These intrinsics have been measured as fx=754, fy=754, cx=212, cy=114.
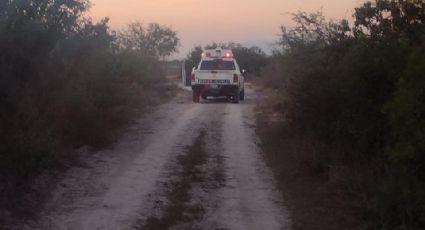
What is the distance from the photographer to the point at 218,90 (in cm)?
3253

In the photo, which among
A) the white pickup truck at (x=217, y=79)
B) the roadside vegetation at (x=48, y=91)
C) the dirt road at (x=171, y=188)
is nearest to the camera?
the dirt road at (x=171, y=188)

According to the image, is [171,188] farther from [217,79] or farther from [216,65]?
[216,65]

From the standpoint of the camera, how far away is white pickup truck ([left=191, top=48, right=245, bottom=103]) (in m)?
32.1

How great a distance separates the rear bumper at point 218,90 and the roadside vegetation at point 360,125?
1534cm

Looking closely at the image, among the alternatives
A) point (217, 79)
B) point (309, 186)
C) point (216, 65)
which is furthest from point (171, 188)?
point (216, 65)

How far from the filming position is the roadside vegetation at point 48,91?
39.0 ft

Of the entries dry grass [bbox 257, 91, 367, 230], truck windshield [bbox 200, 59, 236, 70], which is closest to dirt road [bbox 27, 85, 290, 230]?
dry grass [bbox 257, 91, 367, 230]

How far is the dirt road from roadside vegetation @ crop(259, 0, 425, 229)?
24.0 inches

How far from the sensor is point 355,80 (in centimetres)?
1188

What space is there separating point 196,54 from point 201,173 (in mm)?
45857

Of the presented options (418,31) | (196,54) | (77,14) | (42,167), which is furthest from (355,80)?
(196,54)

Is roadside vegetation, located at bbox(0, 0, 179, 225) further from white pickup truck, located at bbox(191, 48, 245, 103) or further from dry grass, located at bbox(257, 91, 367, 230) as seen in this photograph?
white pickup truck, located at bbox(191, 48, 245, 103)

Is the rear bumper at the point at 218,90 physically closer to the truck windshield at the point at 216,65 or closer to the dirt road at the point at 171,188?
the truck windshield at the point at 216,65

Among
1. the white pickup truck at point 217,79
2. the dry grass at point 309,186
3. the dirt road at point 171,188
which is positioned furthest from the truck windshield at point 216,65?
the dry grass at point 309,186
